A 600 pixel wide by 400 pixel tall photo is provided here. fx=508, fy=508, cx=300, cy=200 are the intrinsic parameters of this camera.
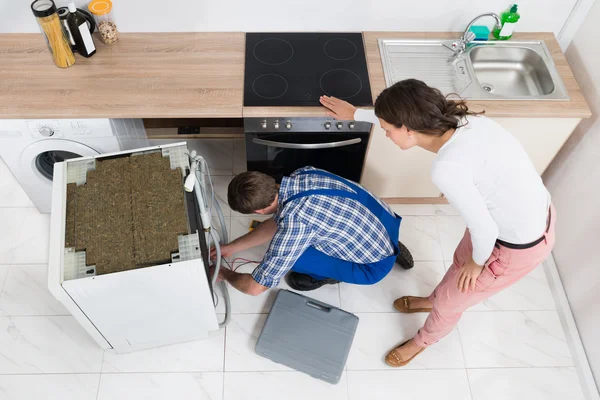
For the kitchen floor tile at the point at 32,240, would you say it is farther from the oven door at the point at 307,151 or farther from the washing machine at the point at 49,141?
the oven door at the point at 307,151

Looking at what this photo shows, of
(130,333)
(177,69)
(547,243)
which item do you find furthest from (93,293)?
(547,243)

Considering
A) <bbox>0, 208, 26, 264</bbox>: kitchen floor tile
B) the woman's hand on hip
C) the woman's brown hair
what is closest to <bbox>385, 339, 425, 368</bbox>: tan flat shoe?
the woman's hand on hip

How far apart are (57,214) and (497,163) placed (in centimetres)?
149

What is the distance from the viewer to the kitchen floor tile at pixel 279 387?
229 cm

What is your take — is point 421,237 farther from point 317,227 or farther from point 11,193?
point 11,193

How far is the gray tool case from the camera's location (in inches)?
92.0

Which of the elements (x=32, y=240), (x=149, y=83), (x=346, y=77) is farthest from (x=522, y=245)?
(x=32, y=240)

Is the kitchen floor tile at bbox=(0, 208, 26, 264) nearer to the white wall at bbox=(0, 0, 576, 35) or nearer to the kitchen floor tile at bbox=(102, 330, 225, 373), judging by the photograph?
the kitchen floor tile at bbox=(102, 330, 225, 373)

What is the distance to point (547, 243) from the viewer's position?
1.76 metres

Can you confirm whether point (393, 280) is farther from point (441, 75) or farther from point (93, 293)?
point (93, 293)

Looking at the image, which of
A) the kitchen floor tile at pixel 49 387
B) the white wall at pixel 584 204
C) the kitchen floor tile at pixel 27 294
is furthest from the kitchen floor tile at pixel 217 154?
the white wall at pixel 584 204

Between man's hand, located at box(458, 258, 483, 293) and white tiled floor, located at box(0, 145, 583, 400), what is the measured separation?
26.6 inches

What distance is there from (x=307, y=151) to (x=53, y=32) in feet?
4.03

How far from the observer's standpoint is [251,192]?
1.90 m
